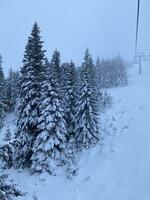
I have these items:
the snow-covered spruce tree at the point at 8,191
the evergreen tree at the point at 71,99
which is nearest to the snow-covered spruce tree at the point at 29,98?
the evergreen tree at the point at 71,99

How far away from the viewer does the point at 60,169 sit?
2225 cm

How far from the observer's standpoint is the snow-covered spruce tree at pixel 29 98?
23031 mm

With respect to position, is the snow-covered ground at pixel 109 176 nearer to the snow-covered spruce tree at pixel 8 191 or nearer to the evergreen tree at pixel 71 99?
the evergreen tree at pixel 71 99

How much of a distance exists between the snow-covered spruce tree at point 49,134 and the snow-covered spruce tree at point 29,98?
846mm

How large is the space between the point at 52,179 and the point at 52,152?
2.48 meters

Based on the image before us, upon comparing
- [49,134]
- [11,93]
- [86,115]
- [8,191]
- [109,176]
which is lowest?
Result: [109,176]

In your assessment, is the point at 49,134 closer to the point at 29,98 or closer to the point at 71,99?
the point at 29,98

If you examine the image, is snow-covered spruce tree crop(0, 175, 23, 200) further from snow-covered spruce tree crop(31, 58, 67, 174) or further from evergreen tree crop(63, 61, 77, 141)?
evergreen tree crop(63, 61, 77, 141)

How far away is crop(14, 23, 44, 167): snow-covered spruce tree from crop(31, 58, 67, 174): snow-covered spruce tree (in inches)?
33.3

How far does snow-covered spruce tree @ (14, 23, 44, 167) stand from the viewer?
23031mm

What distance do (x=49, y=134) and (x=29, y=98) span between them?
164 inches

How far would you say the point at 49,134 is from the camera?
22734mm

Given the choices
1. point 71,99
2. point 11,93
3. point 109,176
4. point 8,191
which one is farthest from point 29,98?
point 11,93

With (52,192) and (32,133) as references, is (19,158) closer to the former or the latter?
(32,133)
